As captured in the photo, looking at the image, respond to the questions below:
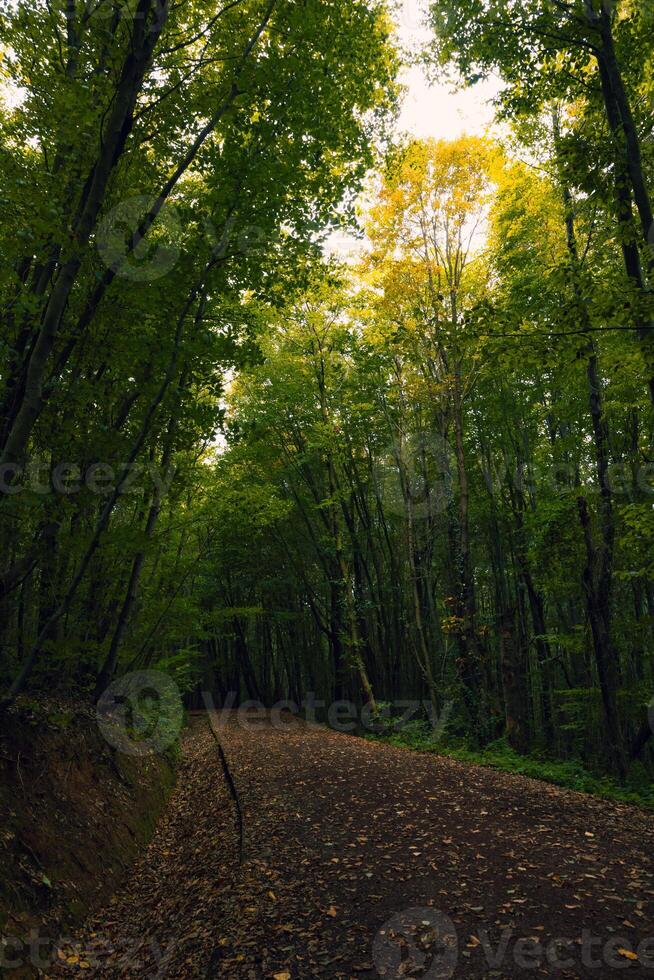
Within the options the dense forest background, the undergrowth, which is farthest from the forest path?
the dense forest background

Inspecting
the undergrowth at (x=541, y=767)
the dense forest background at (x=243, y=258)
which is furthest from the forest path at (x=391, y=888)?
the dense forest background at (x=243, y=258)

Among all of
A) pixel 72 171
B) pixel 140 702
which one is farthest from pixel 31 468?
pixel 140 702

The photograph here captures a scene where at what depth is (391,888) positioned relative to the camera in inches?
193

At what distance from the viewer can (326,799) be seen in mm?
7695

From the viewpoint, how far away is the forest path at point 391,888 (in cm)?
396

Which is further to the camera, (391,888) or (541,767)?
(541,767)

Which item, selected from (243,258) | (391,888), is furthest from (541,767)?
(243,258)

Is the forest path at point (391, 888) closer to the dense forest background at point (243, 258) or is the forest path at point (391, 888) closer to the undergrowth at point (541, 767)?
the undergrowth at point (541, 767)

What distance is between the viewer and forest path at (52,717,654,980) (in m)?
3.96

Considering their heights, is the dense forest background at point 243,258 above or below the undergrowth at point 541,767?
above

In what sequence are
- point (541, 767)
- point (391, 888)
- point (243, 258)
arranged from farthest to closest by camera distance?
point (541, 767) < point (243, 258) < point (391, 888)

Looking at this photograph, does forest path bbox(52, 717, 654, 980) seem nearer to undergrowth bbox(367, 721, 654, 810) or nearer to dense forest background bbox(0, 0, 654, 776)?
Result: undergrowth bbox(367, 721, 654, 810)

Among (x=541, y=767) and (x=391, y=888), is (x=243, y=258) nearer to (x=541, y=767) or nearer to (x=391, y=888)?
(x=391, y=888)

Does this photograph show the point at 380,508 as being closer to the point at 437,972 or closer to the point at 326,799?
the point at 326,799
